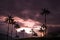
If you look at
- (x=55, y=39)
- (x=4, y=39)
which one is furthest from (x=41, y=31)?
(x=4, y=39)

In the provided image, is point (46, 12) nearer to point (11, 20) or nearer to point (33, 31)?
point (11, 20)

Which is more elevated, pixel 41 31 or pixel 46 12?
pixel 46 12

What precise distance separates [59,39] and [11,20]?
42665 millimetres

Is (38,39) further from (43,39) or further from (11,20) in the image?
(11,20)

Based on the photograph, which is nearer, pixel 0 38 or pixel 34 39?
pixel 34 39

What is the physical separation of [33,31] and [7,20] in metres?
74.4

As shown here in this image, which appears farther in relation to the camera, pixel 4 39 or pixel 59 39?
pixel 4 39

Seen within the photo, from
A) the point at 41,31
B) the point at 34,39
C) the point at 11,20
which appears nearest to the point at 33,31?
the point at 41,31

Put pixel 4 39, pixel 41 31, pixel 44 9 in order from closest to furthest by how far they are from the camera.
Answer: pixel 44 9 < pixel 41 31 < pixel 4 39

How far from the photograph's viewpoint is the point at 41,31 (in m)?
149

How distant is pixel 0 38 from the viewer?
192 metres

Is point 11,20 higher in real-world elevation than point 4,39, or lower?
higher

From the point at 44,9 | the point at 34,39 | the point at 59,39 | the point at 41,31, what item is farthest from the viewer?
the point at 41,31

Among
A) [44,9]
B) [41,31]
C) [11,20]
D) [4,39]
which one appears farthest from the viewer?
[4,39]
